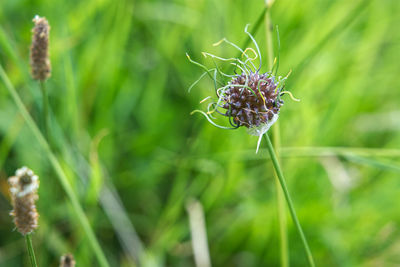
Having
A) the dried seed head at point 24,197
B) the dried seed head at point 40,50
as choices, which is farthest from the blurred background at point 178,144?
the dried seed head at point 24,197

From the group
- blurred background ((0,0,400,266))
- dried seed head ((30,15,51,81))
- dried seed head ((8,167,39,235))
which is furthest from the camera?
blurred background ((0,0,400,266))

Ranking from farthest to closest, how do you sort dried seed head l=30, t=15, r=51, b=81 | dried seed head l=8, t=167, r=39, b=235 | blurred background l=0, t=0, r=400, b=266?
blurred background l=0, t=0, r=400, b=266
dried seed head l=30, t=15, r=51, b=81
dried seed head l=8, t=167, r=39, b=235

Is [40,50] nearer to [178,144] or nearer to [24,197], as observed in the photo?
[24,197]

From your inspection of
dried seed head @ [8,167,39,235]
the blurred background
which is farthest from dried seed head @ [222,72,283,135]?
the blurred background

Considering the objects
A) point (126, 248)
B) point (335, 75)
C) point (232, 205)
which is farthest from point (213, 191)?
point (335, 75)

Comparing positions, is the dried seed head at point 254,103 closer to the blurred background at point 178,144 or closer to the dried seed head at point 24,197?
the dried seed head at point 24,197

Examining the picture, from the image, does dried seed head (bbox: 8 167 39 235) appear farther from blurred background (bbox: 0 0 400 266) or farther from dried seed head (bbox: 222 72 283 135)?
blurred background (bbox: 0 0 400 266)
